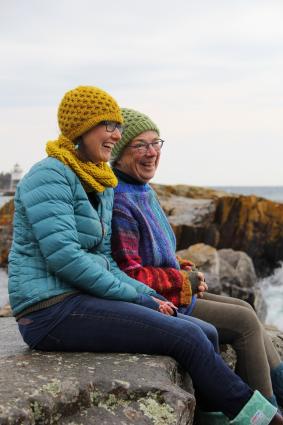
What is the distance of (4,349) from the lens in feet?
12.8

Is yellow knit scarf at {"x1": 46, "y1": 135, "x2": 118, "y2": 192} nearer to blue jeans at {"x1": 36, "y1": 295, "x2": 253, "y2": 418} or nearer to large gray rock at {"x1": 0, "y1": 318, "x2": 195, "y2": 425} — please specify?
blue jeans at {"x1": 36, "y1": 295, "x2": 253, "y2": 418}

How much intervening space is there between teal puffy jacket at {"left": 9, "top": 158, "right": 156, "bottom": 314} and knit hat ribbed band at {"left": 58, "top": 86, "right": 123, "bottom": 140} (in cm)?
27

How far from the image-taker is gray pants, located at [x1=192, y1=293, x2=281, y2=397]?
157 inches

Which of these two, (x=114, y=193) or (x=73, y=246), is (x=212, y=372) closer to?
(x=73, y=246)

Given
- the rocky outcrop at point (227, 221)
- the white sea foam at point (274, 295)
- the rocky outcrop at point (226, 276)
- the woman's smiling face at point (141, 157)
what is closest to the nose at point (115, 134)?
the woman's smiling face at point (141, 157)

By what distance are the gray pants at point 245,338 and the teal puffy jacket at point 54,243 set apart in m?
0.85

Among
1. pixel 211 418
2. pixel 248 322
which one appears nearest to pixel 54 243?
pixel 211 418

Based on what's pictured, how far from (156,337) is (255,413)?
2.20ft

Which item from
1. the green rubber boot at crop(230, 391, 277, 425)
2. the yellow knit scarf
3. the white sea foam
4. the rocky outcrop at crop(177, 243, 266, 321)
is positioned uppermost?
the yellow knit scarf

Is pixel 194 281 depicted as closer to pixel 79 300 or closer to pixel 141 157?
pixel 141 157

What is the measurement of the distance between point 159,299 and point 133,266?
0.29 meters

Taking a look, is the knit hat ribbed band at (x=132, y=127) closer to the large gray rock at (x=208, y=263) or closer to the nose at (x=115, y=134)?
the nose at (x=115, y=134)

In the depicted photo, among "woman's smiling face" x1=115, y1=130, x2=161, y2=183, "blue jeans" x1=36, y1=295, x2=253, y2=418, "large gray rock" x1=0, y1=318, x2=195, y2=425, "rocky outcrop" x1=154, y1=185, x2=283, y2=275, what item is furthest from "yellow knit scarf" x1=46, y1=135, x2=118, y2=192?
"rocky outcrop" x1=154, y1=185, x2=283, y2=275

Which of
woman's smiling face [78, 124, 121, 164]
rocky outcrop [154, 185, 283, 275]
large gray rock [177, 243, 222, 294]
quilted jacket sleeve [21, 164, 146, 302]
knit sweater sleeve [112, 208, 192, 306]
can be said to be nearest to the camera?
quilted jacket sleeve [21, 164, 146, 302]
